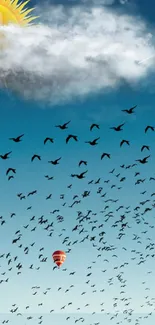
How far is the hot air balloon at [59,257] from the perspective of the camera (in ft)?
263

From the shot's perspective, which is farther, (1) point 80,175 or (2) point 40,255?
(2) point 40,255

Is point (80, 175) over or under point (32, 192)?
under

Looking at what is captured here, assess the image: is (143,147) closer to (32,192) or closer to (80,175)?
(80,175)

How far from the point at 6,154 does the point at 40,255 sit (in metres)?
35.0

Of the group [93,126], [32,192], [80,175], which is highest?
[32,192]

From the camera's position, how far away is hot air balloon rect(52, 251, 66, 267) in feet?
263

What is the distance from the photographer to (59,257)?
262ft

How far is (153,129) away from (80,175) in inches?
431

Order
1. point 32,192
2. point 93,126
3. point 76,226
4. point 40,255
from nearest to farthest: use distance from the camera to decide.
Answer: point 93,126 → point 32,192 → point 76,226 → point 40,255

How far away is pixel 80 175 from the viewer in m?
52.0

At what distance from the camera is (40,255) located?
7762cm

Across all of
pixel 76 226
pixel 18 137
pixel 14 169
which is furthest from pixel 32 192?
pixel 18 137

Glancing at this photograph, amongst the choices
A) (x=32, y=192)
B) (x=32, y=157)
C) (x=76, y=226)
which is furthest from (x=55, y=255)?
(x=32, y=157)

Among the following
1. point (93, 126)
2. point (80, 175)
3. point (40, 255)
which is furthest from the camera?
point (40, 255)
